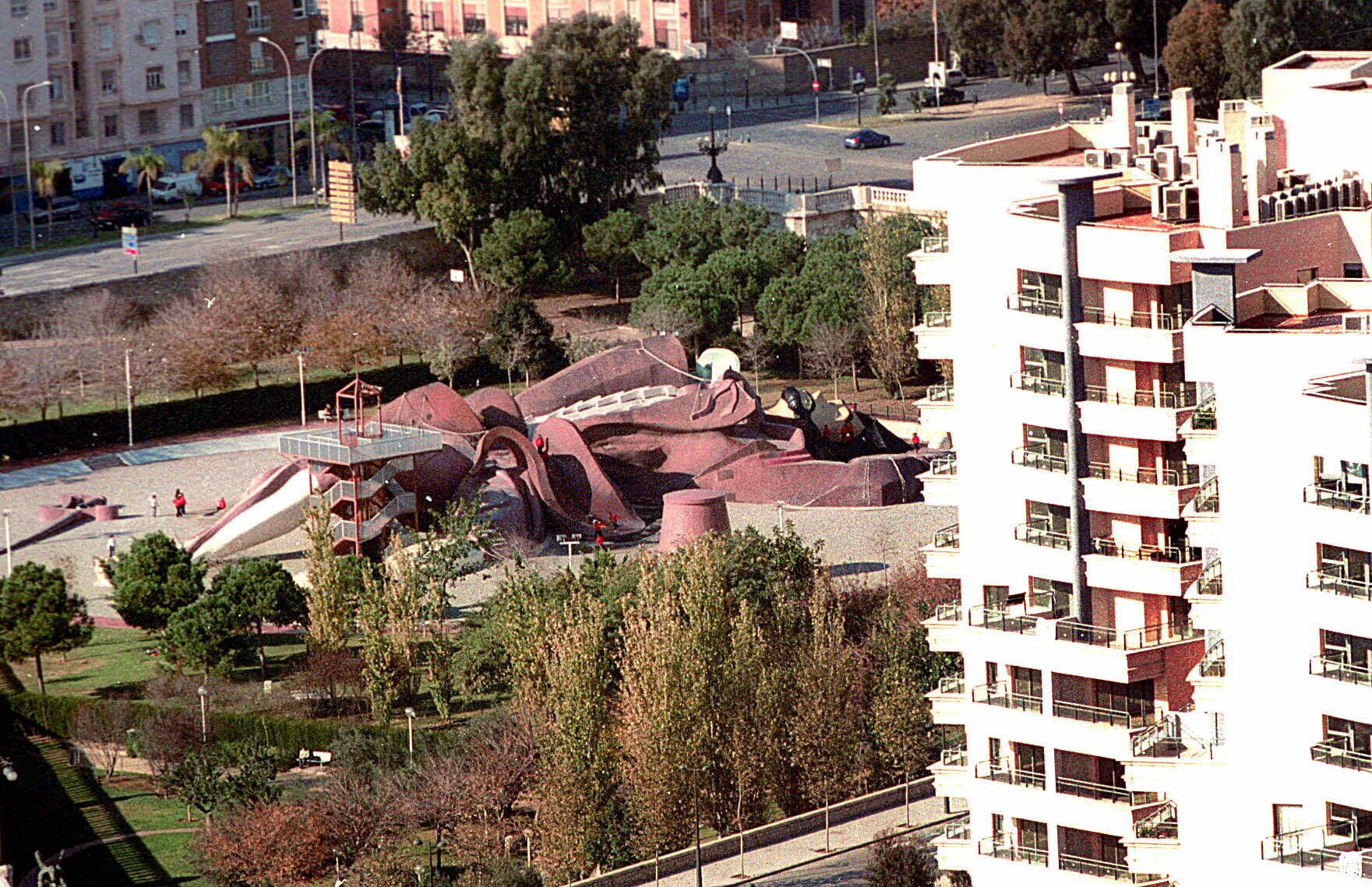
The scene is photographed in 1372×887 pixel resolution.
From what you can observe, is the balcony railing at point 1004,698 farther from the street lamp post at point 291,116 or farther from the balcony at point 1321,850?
the street lamp post at point 291,116

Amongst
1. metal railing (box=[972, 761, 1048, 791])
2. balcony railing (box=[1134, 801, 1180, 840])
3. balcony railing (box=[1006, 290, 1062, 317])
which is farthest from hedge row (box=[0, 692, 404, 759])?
balcony railing (box=[1134, 801, 1180, 840])

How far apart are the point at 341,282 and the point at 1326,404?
83170 millimetres

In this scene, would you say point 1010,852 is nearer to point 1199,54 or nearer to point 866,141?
point 1199,54

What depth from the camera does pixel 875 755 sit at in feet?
250

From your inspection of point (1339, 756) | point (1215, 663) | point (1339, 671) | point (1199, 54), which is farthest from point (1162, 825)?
point (1199, 54)

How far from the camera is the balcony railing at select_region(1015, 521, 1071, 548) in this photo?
58.1 meters

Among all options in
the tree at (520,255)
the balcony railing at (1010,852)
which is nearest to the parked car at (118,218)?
the tree at (520,255)

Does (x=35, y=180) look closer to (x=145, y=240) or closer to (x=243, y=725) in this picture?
(x=145, y=240)

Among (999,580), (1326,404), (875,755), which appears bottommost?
(875,755)

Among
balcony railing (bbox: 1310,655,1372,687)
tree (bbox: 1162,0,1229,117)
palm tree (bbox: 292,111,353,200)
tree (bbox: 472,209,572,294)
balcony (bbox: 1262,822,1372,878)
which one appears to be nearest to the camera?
balcony (bbox: 1262,822,1372,878)

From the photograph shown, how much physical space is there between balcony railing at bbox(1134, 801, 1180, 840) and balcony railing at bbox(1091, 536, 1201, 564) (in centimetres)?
452

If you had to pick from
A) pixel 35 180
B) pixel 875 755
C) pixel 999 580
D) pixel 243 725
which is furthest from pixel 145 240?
pixel 999 580

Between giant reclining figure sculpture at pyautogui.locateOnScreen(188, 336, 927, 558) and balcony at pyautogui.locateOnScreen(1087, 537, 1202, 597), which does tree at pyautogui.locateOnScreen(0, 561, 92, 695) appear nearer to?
giant reclining figure sculpture at pyautogui.locateOnScreen(188, 336, 927, 558)

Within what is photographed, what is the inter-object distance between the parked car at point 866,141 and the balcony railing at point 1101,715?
87.3 meters
